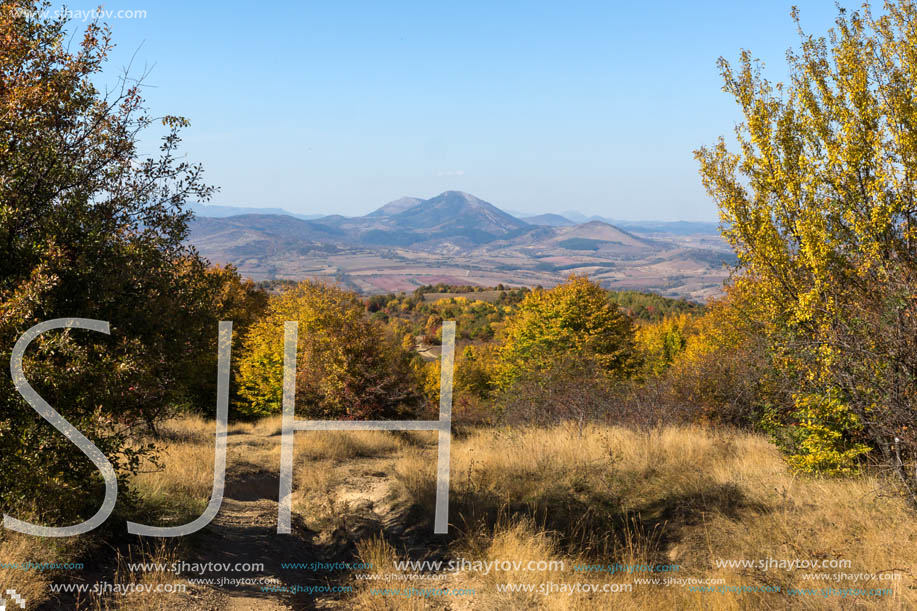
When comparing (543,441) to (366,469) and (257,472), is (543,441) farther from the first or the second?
(257,472)

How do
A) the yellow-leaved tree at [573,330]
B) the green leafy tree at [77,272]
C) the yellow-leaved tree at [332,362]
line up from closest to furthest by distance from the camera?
the green leafy tree at [77,272] < the yellow-leaved tree at [332,362] < the yellow-leaved tree at [573,330]

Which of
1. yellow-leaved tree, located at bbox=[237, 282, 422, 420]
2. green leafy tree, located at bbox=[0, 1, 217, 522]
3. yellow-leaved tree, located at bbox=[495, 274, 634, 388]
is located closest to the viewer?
green leafy tree, located at bbox=[0, 1, 217, 522]

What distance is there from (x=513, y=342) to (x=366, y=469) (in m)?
33.4

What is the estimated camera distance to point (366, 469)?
12133mm

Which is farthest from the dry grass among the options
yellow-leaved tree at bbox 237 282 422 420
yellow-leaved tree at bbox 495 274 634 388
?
yellow-leaved tree at bbox 495 274 634 388

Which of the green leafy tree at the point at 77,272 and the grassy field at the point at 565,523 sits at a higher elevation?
the green leafy tree at the point at 77,272

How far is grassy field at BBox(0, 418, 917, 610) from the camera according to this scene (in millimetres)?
5859

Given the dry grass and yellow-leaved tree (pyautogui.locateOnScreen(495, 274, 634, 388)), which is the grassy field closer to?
the dry grass

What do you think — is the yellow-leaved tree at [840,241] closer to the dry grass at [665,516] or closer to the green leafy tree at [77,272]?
the dry grass at [665,516]

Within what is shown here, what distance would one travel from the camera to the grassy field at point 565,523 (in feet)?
19.2

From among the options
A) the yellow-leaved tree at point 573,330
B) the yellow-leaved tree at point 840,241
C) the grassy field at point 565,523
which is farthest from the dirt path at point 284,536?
the yellow-leaved tree at point 573,330

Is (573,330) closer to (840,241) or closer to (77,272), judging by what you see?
(840,241)

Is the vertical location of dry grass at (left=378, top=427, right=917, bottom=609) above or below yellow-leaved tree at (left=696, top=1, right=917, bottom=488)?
below

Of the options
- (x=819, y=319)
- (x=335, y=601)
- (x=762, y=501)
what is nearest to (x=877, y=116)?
(x=819, y=319)
